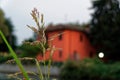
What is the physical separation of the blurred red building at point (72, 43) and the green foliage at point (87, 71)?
9917mm

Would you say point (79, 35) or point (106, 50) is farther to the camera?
point (79, 35)

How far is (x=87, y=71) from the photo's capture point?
1529 inches

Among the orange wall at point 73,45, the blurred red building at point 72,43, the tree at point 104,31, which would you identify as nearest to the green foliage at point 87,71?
the tree at point 104,31

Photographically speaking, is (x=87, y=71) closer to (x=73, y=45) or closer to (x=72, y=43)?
(x=72, y=43)

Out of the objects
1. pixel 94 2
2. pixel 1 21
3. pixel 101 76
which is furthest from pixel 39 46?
pixel 1 21

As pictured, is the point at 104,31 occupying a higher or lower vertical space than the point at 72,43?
higher

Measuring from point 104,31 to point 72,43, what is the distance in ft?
14.1

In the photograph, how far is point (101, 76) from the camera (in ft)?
125

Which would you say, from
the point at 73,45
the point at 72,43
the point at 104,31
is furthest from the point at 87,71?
the point at 73,45

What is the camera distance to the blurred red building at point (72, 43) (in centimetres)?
5025

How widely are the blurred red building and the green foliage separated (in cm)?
992

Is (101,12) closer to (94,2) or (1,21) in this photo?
(94,2)

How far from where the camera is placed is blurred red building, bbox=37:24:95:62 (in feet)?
165

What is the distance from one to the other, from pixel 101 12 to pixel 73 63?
12.7 metres
